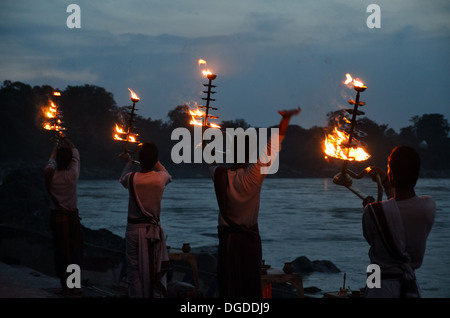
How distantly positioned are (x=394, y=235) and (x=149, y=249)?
3323 millimetres

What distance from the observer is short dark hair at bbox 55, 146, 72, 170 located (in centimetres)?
826

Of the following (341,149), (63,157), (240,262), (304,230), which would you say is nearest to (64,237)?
(63,157)

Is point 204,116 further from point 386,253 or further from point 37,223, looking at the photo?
point 37,223

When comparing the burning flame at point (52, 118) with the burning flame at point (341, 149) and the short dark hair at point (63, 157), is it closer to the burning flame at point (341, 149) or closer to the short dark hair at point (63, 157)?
the short dark hair at point (63, 157)

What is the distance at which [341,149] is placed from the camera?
4840 millimetres

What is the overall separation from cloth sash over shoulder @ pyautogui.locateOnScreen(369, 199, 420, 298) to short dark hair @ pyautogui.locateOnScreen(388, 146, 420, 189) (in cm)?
15

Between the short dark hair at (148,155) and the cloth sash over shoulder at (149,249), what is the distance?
0.18 metres

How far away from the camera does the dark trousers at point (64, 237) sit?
839 centimetres

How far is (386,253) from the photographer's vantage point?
4.27 metres

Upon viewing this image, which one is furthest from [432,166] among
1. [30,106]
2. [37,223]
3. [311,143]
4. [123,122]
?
[123,122]

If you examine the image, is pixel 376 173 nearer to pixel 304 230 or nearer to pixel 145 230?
pixel 145 230

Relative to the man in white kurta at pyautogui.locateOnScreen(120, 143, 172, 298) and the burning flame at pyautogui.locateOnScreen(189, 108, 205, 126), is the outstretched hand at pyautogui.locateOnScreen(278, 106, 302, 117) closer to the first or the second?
the burning flame at pyautogui.locateOnScreen(189, 108, 205, 126)

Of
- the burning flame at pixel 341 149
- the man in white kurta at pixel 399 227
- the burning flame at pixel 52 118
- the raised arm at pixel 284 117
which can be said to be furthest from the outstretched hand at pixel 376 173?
the burning flame at pixel 52 118
